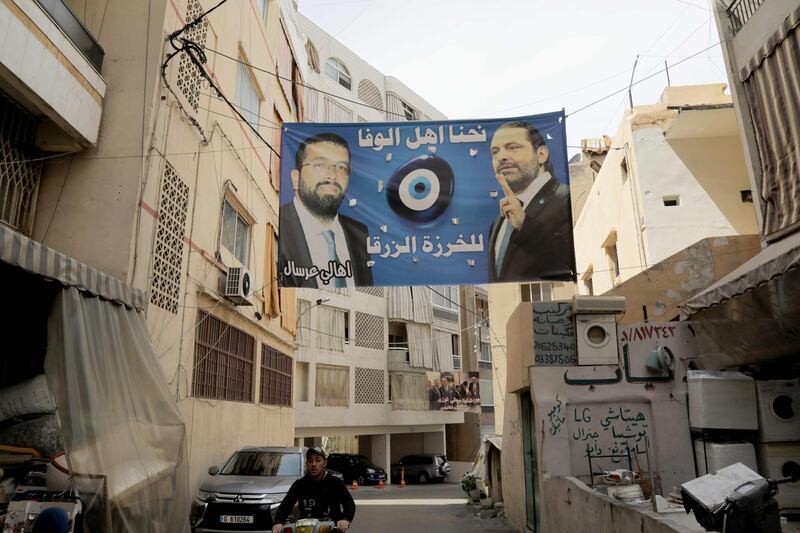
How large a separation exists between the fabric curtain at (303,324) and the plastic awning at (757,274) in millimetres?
20403

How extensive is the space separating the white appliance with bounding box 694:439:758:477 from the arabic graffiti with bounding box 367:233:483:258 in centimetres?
392

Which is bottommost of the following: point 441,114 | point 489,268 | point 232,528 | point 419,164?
point 232,528

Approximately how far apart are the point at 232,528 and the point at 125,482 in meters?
3.17

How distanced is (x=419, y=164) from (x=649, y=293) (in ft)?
20.6

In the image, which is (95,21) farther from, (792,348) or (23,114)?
(792,348)

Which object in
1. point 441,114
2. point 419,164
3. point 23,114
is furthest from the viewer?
point 441,114

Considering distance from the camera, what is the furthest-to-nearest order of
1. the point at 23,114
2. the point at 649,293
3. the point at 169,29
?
the point at 649,293 → the point at 169,29 → the point at 23,114

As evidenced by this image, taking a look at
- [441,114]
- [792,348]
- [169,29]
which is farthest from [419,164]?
[441,114]

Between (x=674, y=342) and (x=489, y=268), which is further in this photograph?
(x=674, y=342)

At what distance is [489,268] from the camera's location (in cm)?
770

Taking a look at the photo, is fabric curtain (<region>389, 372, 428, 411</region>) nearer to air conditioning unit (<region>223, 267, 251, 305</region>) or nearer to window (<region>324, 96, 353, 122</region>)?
window (<region>324, 96, 353, 122</region>)

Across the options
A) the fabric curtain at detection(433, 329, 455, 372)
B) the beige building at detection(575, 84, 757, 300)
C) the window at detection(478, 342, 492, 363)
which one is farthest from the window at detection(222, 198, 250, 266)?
the window at detection(478, 342, 492, 363)

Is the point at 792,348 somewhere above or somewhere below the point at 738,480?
above

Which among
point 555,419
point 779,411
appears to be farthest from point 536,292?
point 779,411
